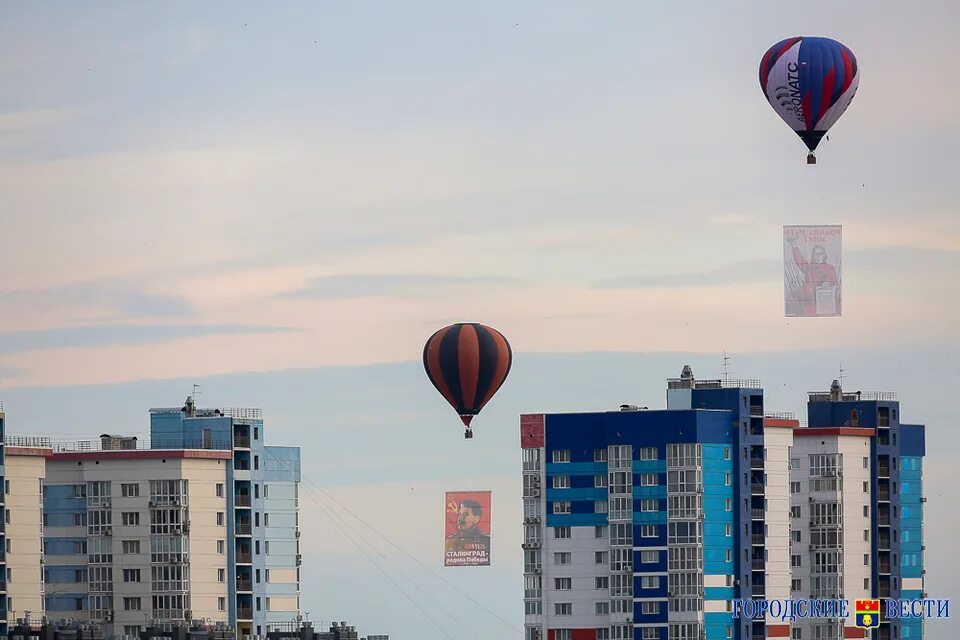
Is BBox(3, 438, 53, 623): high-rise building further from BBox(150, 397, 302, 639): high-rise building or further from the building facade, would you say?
the building facade

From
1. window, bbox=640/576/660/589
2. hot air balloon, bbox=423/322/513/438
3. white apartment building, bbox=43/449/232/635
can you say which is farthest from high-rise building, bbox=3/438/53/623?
window, bbox=640/576/660/589

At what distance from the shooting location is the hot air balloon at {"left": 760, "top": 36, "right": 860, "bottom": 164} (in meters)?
158

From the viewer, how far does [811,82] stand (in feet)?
518

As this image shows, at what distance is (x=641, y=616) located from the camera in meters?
188

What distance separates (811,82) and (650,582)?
46.5 meters

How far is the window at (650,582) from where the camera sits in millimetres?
188375

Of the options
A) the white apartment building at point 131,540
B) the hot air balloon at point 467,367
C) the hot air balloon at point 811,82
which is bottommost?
the white apartment building at point 131,540

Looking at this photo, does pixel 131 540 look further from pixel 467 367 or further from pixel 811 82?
pixel 811 82

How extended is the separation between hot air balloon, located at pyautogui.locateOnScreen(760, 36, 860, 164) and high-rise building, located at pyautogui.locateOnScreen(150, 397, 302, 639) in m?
52.5

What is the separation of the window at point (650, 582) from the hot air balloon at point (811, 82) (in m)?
41.9

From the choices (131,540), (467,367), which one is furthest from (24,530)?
(467,367)

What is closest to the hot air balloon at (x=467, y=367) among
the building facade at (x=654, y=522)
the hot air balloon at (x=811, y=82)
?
the building facade at (x=654, y=522)

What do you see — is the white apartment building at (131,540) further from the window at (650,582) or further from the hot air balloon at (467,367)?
the window at (650,582)

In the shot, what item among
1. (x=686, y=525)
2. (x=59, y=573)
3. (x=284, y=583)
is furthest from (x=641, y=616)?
(x=59, y=573)
